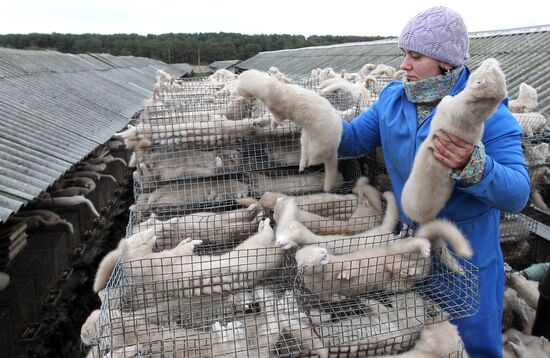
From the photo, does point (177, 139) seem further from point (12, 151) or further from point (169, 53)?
point (169, 53)

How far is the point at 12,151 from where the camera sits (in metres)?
4.26

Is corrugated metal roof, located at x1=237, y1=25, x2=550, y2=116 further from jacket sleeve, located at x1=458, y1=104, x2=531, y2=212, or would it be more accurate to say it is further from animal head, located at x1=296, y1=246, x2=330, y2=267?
animal head, located at x1=296, y1=246, x2=330, y2=267

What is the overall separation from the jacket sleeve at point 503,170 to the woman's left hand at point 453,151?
10cm

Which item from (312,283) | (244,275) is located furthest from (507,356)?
(244,275)

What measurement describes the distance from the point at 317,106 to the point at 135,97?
33.4ft

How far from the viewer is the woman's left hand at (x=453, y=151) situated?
1666 mm

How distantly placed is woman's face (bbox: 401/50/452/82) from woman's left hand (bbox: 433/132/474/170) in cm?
53

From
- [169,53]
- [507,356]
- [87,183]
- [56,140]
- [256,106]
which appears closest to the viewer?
[507,356]

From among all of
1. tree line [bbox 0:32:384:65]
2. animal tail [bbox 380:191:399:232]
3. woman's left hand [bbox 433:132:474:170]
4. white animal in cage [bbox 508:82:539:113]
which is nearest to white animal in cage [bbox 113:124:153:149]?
animal tail [bbox 380:191:399:232]

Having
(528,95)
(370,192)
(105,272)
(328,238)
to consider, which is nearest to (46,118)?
(105,272)

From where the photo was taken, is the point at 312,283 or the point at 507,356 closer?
the point at 312,283

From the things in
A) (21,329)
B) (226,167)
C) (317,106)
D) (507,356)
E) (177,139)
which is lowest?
(21,329)

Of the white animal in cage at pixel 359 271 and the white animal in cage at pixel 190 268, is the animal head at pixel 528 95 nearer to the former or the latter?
the white animal in cage at pixel 359 271

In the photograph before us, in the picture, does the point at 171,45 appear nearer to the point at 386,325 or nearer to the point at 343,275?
the point at 343,275
